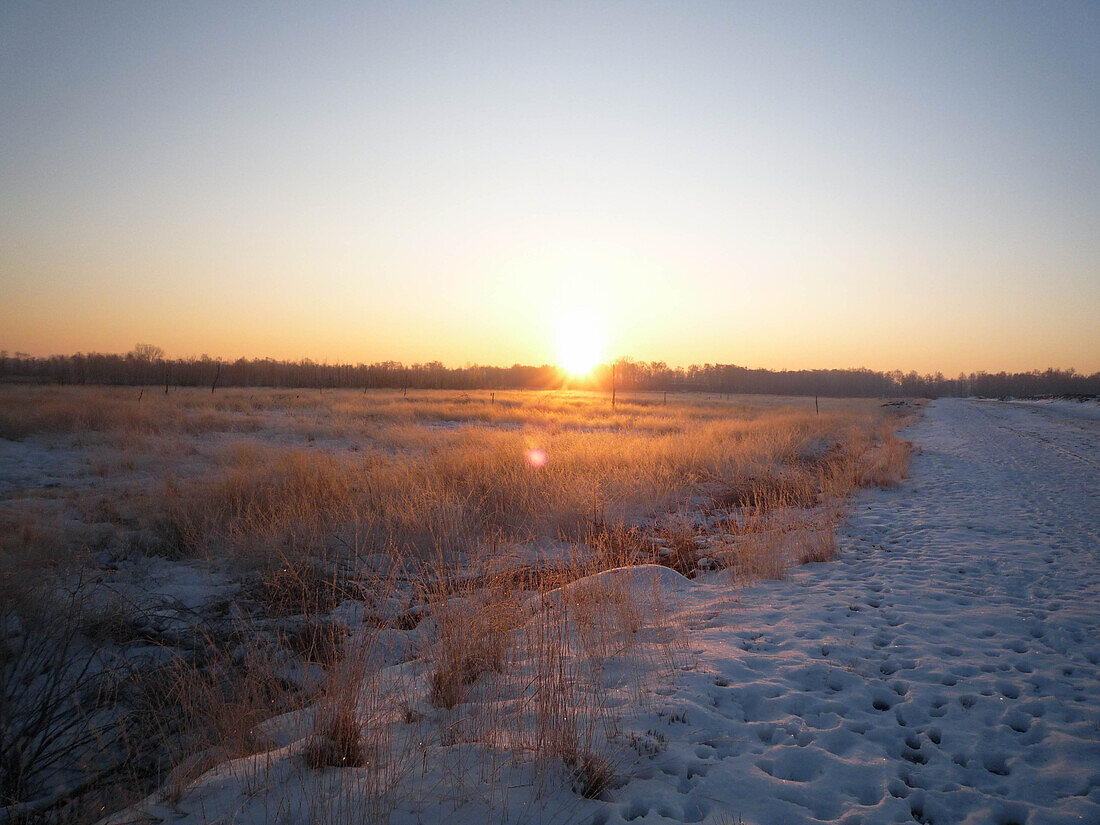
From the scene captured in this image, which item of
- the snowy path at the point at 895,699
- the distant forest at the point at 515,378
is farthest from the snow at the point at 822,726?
the distant forest at the point at 515,378

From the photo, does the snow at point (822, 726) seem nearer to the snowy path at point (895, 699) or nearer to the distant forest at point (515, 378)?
the snowy path at point (895, 699)

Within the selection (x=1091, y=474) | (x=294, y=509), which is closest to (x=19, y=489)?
(x=294, y=509)

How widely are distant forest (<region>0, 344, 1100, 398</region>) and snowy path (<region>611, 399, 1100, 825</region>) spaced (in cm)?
4902

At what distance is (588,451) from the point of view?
14.2 meters

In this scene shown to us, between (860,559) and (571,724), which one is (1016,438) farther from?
(571,724)

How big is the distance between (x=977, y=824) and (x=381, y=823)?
2.72 meters

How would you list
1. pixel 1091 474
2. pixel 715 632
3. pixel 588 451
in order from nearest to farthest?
pixel 715 632 → pixel 1091 474 → pixel 588 451

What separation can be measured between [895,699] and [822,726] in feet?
2.32

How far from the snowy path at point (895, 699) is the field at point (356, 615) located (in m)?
0.33

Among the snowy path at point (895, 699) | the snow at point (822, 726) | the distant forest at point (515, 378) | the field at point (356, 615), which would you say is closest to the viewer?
the snow at point (822, 726)

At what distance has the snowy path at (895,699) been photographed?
8.17 ft

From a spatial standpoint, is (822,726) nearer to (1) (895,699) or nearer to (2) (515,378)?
(1) (895,699)

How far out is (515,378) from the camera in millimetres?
120000

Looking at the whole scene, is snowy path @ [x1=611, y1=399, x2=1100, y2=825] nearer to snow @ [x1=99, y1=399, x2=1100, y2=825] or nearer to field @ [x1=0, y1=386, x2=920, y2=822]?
snow @ [x1=99, y1=399, x2=1100, y2=825]
